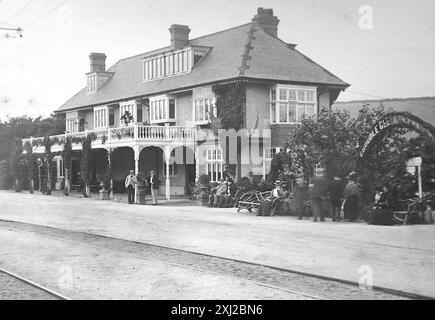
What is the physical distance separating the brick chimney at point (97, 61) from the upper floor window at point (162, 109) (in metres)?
12.8

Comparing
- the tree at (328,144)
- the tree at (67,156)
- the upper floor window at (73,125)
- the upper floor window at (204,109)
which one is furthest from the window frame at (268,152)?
the upper floor window at (73,125)

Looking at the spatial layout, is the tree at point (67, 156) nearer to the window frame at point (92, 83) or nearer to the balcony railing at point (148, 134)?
the balcony railing at point (148, 134)

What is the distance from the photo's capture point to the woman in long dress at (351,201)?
1788 cm

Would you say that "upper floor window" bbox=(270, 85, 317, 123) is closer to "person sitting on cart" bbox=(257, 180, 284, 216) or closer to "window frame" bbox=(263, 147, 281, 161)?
"window frame" bbox=(263, 147, 281, 161)

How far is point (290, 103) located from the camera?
2973 centimetres

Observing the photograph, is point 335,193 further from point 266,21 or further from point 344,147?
point 266,21

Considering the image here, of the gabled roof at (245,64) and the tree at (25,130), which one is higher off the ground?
the gabled roof at (245,64)

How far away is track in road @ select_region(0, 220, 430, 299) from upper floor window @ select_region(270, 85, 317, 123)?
16.0 metres

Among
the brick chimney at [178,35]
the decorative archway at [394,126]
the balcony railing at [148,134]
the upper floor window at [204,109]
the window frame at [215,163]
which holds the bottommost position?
the window frame at [215,163]

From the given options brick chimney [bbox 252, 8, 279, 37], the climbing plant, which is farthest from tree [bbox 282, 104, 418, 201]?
brick chimney [bbox 252, 8, 279, 37]

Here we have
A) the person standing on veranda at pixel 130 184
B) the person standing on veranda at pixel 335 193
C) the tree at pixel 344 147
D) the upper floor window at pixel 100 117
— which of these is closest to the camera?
the person standing on veranda at pixel 335 193

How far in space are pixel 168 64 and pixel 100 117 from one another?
771 cm

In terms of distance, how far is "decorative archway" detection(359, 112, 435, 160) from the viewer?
52.9 feet
